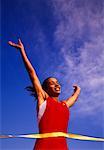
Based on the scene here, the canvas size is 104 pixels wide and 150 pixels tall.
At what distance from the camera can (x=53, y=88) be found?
5.70 metres

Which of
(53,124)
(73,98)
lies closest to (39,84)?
(53,124)

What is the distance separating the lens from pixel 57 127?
5.36 m

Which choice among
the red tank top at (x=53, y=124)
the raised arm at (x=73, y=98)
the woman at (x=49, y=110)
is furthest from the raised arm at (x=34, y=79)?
the raised arm at (x=73, y=98)

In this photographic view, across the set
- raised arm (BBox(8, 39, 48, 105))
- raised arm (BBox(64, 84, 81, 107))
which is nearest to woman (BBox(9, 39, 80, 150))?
raised arm (BBox(8, 39, 48, 105))

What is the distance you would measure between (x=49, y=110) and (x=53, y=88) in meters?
0.37

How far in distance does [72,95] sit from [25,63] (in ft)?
3.29

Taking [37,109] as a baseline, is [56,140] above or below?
below

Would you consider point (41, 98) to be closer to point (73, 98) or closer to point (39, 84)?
point (39, 84)

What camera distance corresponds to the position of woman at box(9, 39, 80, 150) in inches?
208

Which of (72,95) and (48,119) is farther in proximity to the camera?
(72,95)

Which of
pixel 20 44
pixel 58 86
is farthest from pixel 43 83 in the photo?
pixel 20 44

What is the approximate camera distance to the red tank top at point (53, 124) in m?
5.27

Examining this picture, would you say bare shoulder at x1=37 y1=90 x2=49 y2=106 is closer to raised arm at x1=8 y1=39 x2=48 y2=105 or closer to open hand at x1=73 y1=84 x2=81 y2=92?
raised arm at x1=8 y1=39 x2=48 y2=105

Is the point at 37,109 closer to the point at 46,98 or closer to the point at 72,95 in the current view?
the point at 46,98
